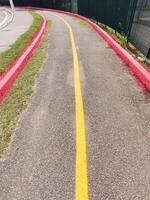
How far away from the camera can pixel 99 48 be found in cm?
1052

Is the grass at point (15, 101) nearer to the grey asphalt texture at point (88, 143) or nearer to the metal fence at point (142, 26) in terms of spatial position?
the grey asphalt texture at point (88, 143)

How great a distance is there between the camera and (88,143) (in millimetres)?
3840

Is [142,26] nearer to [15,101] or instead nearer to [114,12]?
[114,12]

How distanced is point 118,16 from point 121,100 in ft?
35.6

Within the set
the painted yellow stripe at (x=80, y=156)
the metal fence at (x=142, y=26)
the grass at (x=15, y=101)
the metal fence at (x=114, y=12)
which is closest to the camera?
the painted yellow stripe at (x=80, y=156)

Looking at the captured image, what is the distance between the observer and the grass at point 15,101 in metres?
4.26

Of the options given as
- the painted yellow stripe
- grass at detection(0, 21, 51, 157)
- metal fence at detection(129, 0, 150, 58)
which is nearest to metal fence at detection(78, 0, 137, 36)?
metal fence at detection(129, 0, 150, 58)

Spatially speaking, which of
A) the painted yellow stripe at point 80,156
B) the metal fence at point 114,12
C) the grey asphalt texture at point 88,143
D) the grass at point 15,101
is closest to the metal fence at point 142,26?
the metal fence at point 114,12

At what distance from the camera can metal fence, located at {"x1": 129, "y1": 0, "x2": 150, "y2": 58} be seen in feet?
32.7

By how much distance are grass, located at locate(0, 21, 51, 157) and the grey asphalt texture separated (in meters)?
0.16

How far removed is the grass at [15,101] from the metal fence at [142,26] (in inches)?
195

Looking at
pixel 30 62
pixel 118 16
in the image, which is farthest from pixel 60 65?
pixel 118 16

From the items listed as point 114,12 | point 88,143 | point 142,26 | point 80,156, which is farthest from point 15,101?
point 114,12

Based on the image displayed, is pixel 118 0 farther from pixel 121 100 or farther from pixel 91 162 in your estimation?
pixel 91 162
